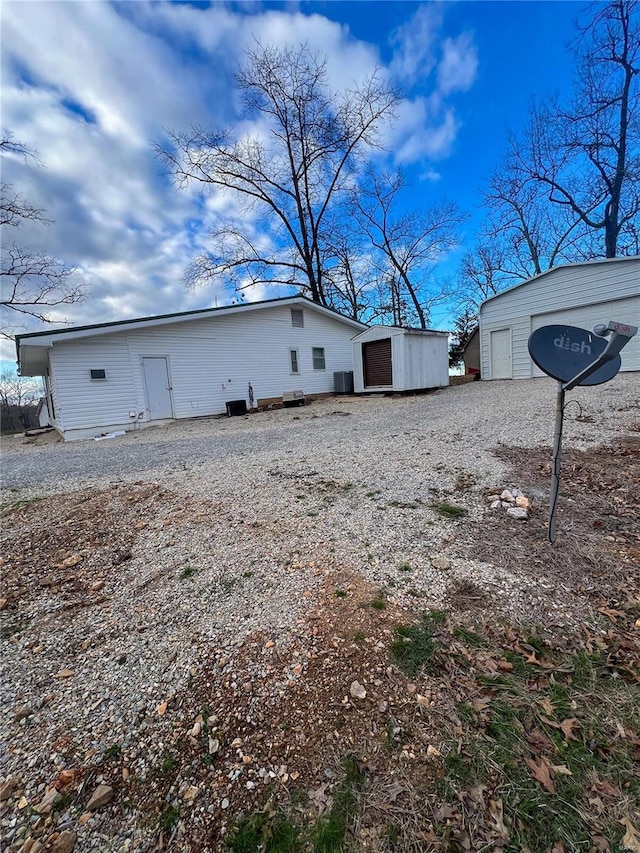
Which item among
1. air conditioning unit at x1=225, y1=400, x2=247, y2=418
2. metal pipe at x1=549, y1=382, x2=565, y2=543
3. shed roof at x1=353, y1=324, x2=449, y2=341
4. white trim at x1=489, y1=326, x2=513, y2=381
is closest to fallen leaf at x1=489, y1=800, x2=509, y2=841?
metal pipe at x1=549, y1=382, x2=565, y2=543

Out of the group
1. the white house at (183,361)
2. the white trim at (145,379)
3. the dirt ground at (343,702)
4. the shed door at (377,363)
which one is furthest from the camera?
the shed door at (377,363)

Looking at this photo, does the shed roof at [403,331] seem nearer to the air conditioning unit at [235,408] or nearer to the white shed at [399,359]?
the white shed at [399,359]

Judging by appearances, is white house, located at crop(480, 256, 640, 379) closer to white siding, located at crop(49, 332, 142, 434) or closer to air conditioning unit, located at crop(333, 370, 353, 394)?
air conditioning unit, located at crop(333, 370, 353, 394)

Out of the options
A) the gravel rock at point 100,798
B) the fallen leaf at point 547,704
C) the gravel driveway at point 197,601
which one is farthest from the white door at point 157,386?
the fallen leaf at point 547,704

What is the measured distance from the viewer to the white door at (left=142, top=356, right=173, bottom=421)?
11.3 meters

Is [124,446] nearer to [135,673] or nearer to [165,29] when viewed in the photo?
[135,673]

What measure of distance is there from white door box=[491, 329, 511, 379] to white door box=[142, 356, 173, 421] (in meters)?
12.4

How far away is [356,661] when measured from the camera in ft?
5.95

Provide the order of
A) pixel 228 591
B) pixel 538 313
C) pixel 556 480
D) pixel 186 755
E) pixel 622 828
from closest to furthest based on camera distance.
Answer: pixel 622 828
pixel 186 755
pixel 228 591
pixel 556 480
pixel 538 313

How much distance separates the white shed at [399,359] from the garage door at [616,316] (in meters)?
3.35

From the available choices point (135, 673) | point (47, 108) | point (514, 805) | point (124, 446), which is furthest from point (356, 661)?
point (47, 108)

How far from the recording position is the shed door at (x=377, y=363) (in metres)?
12.8

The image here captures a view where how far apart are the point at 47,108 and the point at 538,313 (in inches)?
566

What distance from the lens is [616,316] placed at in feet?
34.8
